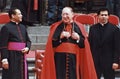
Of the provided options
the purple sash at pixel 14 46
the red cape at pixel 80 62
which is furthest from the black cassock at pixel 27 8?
the red cape at pixel 80 62

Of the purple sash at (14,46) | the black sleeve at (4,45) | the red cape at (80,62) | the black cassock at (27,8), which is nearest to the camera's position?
the red cape at (80,62)

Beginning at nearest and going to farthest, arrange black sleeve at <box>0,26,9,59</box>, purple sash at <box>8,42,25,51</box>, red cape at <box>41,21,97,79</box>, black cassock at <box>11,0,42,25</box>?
red cape at <box>41,21,97,79</box> → black sleeve at <box>0,26,9,59</box> → purple sash at <box>8,42,25,51</box> → black cassock at <box>11,0,42,25</box>

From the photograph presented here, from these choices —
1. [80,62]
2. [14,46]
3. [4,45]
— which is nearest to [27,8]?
[14,46]

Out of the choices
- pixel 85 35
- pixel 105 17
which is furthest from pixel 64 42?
pixel 105 17

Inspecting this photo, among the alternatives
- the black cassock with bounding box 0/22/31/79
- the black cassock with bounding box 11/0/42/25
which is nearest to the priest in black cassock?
the black cassock with bounding box 0/22/31/79

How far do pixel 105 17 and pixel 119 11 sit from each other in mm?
5806

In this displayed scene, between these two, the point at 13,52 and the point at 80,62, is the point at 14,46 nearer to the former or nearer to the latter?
the point at 13,52

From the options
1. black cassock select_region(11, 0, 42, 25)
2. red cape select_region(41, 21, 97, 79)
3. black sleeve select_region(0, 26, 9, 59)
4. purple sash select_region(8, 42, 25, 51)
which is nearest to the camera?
red cape select_region(41, 21, 97, 79)

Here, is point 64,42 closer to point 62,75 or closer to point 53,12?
point 62,75

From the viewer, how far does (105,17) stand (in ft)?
29.5

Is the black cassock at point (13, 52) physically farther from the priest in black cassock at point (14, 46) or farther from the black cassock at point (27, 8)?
the black cassock at point (27, 8)

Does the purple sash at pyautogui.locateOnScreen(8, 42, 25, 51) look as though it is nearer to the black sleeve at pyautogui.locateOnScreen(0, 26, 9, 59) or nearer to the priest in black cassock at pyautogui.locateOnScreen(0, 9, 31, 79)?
the priest in black cassock at pyautogui.locateOnScreen(0, 9, 31, 79)

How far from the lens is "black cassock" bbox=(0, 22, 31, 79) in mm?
8961

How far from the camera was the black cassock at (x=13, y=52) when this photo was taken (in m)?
8.96
